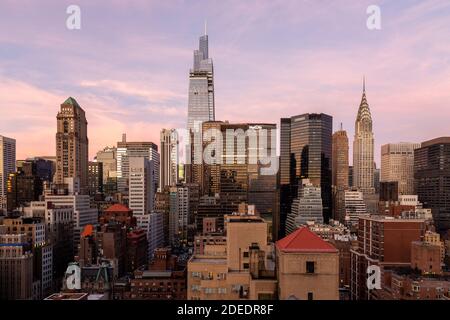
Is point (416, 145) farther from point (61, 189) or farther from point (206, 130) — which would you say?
point (61, 189)

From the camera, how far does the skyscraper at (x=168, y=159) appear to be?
56625 mm

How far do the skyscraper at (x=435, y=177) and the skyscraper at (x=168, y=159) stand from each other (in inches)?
1163

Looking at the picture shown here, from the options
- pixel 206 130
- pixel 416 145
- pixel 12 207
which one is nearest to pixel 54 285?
pixel 12 207

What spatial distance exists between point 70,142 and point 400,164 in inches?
1516

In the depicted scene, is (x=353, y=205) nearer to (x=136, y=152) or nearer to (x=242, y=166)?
(x=242, y=166)

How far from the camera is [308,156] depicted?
54.6 meters

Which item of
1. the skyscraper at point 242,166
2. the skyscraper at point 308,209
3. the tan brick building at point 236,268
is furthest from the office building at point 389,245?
the skyscraper at point 242,166

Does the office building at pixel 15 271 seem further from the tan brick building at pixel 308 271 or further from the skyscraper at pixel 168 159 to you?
the skyscraper at pixel 168 159

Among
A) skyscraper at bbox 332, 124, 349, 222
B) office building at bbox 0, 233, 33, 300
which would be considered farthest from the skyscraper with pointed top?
office building at bbox 0, 233, 33, 300

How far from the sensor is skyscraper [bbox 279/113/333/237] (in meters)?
52.9

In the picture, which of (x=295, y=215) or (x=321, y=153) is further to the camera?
(x=321, y=153)

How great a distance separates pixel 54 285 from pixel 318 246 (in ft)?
61.6

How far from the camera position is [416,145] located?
2028 inches

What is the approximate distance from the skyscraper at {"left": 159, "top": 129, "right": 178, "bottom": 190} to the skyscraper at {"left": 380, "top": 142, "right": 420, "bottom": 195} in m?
27.0
